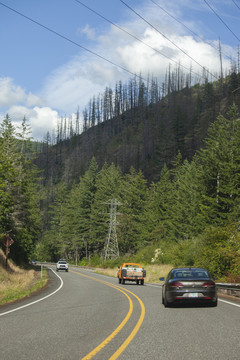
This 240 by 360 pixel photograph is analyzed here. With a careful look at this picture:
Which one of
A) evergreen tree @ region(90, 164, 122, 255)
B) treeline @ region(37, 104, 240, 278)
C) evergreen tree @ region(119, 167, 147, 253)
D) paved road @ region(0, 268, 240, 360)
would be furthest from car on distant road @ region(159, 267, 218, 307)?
evergreen tree @ region(90, 164, 122, 255)

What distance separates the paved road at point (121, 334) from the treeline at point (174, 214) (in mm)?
13424

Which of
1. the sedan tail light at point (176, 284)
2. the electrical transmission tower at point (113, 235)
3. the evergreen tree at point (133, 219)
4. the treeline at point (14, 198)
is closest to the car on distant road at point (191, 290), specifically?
the sedan tail light at point (176, 284)

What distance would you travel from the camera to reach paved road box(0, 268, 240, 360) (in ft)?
21.0

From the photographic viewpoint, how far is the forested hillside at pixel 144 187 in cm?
4268

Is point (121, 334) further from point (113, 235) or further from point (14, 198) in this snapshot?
point (113, 235)

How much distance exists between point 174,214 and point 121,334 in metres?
57.8

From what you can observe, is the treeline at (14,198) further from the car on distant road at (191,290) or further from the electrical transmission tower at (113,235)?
the car on distant road at (191,290)

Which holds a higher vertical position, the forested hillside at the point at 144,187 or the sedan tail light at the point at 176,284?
the forested hillside at the point at 144,187

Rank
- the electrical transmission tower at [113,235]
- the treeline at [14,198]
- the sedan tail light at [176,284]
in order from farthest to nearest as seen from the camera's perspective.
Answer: the electrical transmission tower at [113,235]
the treeline at [14,198]
the sedan tail light at [176,284]

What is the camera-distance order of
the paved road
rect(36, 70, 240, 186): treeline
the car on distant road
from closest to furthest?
the paved road < the car on distant road < rect(36, 70, 240, 186): treeline

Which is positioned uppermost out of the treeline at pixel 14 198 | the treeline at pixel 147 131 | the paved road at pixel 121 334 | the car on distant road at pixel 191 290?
the treeline at pixel 147 131

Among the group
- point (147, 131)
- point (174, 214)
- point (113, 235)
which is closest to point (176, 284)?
point (174, 214)

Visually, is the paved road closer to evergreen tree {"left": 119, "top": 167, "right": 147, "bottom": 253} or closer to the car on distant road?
the car on distant road

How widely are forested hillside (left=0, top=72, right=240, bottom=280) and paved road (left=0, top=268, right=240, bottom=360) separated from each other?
13436 millimetres
